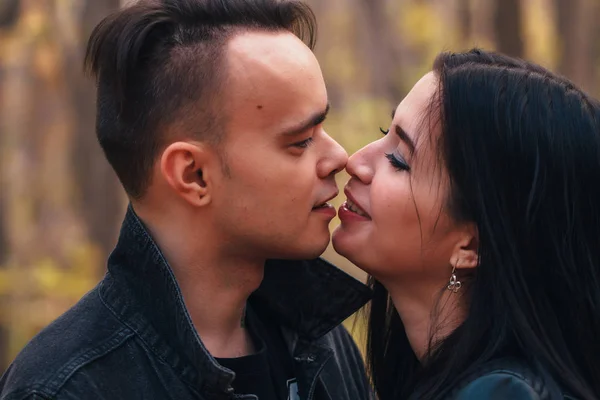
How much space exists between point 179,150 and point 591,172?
3.71 ft

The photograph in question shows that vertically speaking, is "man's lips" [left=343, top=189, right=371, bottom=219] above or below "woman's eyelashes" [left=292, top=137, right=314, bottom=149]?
below

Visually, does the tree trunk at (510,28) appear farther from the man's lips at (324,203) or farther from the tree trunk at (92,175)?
the man's lips at (324,203)

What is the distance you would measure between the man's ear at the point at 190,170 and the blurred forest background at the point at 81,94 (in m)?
5.04

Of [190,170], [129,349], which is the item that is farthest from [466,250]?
[129,349]

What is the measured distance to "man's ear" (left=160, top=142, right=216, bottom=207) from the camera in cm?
270

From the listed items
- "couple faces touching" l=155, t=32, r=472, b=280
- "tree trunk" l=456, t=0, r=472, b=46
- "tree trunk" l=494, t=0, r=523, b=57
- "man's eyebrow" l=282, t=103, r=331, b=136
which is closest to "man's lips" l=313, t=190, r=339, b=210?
"couple faces touching" l=155, t=32, r=472, b=280

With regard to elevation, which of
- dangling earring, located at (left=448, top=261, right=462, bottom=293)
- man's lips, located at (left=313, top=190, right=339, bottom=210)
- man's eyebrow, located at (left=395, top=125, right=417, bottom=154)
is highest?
man's eyebrow, located at (left=395, top=125, right=417, bottom=154)

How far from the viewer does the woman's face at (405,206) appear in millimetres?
2762

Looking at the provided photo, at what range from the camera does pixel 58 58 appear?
1003cm

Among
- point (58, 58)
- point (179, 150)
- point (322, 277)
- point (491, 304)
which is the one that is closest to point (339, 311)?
point (322, 277)

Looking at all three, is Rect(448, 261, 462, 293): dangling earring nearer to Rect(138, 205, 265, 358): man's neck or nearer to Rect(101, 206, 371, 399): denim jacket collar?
Rect(138, 205, 265, 358): man's neck

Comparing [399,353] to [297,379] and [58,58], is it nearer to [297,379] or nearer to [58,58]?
[297,379]

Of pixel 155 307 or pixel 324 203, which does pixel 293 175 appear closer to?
pixel 324 203

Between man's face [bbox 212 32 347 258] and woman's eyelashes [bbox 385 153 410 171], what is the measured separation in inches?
6.1
